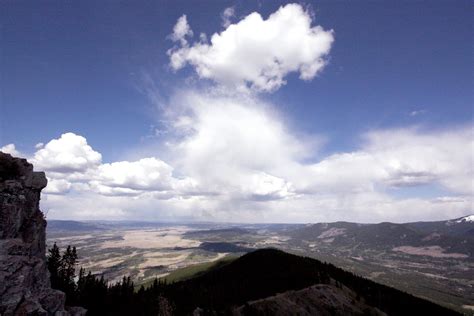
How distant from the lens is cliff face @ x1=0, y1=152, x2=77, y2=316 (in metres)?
Answer: 89.8

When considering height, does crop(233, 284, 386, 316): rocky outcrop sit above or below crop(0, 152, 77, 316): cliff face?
below

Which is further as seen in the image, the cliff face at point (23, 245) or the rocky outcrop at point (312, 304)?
the rocky outcrop at point (312, 304)

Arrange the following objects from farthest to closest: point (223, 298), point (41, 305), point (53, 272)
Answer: point (223, 298) < point (53, 272) < point (41, 305)

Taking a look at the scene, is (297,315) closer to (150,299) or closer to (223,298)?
(223,298)

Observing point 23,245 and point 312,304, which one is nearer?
point 23,245

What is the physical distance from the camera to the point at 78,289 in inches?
6009

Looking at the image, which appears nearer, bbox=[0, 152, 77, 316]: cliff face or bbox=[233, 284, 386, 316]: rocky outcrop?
bbox=[0, 152, 77, 316]: cliff face

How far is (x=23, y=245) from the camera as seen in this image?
9750cm

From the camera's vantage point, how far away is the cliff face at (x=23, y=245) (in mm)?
89750

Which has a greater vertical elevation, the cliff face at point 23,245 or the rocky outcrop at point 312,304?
the cliff face at point 23,245

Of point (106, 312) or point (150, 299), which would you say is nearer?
point (106, 312)

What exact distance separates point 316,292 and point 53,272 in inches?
4744

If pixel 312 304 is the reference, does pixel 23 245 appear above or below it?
above

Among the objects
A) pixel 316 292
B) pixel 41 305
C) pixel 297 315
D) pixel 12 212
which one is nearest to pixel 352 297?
pixel 316 292
